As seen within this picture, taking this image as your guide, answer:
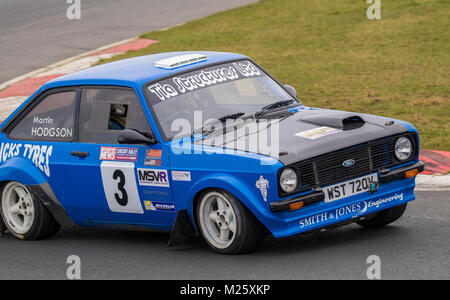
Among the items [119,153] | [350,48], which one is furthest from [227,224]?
[350,48]

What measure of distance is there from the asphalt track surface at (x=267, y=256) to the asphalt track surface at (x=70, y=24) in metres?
11.1

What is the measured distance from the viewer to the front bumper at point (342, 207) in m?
6.61

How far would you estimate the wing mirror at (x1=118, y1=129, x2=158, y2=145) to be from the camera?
23.8 ft

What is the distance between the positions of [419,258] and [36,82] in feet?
39.4

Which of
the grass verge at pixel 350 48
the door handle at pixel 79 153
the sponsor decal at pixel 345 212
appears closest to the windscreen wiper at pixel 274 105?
the sponsor decal at pixel 345 212

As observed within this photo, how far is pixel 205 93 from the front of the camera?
7.75 m

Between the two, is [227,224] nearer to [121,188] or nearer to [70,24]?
[121,188]

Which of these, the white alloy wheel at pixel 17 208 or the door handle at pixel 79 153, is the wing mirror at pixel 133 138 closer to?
the door handle at pixel 79 153

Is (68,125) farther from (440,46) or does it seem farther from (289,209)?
(440,46)

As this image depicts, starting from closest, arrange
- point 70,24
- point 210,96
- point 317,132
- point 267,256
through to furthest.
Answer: point 267,256 → point 317,132 → point 210,96 → point 70,24

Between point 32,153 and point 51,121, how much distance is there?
1.16 ft

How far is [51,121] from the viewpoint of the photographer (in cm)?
820

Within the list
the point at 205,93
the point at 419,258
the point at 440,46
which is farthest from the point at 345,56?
the point at 419,258

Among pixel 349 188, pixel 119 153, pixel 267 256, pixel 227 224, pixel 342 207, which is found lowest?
pixel 267 256
